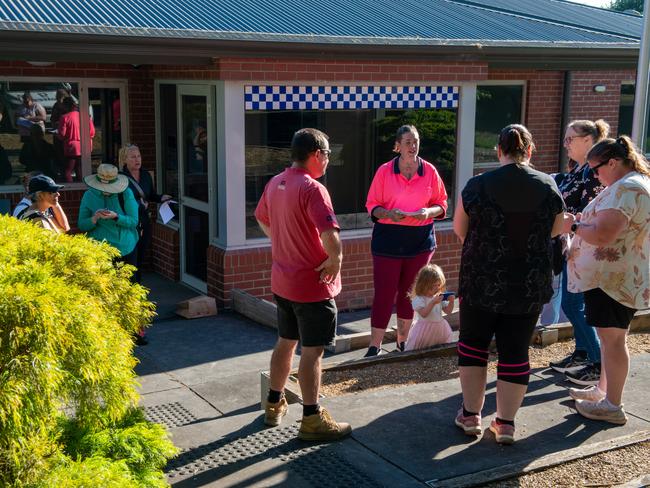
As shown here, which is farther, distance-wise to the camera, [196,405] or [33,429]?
[196,405]

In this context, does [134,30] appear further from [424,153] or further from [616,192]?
[616,192]

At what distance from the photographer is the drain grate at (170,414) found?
586 cm

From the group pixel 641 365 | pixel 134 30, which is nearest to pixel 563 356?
pixel 641 365

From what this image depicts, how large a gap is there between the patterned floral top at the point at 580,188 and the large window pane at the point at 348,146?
3.52 m

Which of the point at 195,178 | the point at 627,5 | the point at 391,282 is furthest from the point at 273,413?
the point at 627,5

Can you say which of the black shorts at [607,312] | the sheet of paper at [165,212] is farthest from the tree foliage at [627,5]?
the black shorts at [607,312]

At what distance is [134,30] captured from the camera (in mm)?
7598

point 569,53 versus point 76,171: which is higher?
point 569,53

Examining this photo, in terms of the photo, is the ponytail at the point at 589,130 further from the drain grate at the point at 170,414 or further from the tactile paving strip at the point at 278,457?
the drain grate at the point at 170,414

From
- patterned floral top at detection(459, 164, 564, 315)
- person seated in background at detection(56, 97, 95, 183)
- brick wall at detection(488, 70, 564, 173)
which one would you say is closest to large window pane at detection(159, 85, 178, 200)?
person seated in background at detection(56, 97, 95, 183)

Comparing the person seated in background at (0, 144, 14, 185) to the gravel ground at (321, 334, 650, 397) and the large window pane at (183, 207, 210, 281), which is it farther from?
the gravel ground at (321, 334, 650, 397)

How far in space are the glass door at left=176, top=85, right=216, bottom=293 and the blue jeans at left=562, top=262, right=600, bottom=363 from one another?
164 inches

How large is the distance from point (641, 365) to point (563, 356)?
615mm

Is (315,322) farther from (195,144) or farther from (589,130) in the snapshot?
(195,144)
